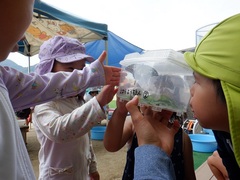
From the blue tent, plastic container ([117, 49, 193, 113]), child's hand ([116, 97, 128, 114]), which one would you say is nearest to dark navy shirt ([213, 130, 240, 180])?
plastic container ([117, 49, 193, 113])

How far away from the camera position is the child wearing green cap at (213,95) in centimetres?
52

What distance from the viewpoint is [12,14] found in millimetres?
453

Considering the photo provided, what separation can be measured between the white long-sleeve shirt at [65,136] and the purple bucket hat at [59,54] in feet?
0.71

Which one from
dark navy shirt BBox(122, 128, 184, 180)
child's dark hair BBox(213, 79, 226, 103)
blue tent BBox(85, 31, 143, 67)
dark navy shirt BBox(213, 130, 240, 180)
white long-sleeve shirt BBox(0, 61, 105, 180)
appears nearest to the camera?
white long-sleeve shirt BBox(0, 61, 105, 180)

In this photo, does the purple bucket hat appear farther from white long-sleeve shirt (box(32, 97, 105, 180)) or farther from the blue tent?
the blue tent

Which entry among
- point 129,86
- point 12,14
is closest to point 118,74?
point 129,86

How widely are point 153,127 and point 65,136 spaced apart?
0.42 m

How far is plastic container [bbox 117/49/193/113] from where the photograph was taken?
2.42ft

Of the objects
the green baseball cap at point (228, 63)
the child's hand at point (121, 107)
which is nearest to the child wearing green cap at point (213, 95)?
the green baseball cap at point (228, 63)

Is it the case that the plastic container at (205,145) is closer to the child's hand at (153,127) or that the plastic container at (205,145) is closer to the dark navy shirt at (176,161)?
the dark navy shirt at (176,161)

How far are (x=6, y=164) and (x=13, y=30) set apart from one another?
28cm

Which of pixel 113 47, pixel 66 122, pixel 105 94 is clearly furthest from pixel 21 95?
pixel 113 47

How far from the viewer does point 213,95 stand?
59 centimetres

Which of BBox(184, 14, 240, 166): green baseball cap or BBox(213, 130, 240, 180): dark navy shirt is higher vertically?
BBox(184, 14, 240, 166): green baseball cap
